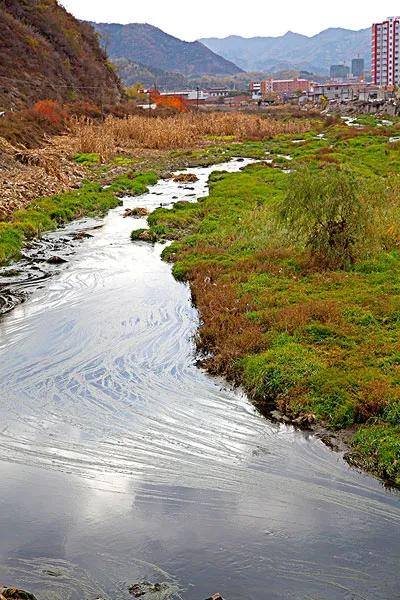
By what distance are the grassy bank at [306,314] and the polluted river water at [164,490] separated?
0.54 meters

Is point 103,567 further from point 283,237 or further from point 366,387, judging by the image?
point 283,237

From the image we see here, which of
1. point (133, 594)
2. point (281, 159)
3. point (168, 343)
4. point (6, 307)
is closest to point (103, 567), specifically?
point (133, 594)

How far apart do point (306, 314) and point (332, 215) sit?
4.03 meters

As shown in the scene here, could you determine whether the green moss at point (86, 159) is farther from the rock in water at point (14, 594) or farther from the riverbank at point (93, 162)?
the rock in water at point (14, 594)

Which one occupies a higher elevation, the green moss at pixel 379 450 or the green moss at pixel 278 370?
the green moss at pixel 278 370

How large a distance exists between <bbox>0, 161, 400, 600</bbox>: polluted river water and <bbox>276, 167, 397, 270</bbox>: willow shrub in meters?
4.85

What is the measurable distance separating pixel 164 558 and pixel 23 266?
1465cm

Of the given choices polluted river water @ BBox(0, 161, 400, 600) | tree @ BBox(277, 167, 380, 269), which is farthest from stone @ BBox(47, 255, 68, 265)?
tree @ BBox(277, 167, 380, 269)

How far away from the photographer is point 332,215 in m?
17.2

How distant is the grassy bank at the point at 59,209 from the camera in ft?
75.5

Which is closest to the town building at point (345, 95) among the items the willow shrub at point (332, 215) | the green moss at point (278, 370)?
the willow shrub at point (332, 215)

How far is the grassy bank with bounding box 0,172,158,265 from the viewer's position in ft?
75.5

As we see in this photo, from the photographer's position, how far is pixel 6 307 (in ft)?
55.8

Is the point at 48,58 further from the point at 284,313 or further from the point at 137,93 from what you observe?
the point at 284,313
